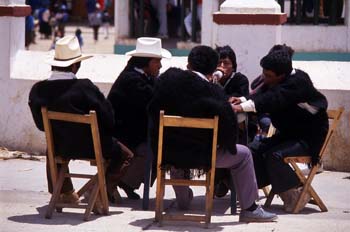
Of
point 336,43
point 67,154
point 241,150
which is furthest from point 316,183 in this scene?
point 336,43

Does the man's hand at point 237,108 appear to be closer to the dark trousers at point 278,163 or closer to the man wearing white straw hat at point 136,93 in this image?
the dark trousers at point 278,163

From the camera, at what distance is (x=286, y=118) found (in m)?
8.33

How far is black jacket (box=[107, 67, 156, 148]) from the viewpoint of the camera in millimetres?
8344

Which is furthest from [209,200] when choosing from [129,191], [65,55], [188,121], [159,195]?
[65,55]

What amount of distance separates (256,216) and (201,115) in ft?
2.96

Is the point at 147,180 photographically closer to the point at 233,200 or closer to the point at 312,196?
the point at 233,200

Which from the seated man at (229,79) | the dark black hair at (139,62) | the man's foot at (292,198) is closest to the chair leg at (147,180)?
the seated man at (229,79)

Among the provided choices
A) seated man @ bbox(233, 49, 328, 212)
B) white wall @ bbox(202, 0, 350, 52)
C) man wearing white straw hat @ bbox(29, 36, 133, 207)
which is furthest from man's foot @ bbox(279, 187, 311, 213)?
white wall @ bbox(202, 0, 350, 52)

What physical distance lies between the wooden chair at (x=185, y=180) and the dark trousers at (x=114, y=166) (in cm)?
49

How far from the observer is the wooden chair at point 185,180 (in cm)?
748

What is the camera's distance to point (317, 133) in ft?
27.2

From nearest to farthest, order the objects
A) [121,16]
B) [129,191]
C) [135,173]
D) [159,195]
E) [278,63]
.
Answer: [159,195], [278,63], [135,173], [129,191], [121,16]

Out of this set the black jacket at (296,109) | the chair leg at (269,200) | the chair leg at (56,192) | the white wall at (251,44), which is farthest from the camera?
the white wall at (251,44)

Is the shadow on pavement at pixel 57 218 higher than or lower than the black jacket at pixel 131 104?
lower
